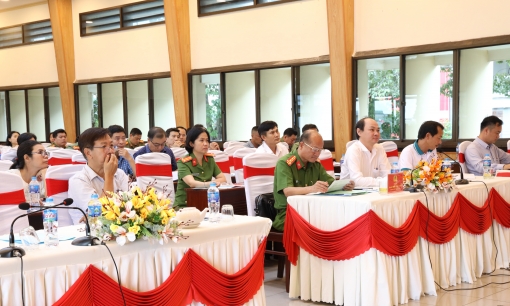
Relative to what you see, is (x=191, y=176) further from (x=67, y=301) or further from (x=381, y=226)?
(x=67, y=301)

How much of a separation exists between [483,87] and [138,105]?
26.2 ft

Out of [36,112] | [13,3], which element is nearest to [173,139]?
[36,112]

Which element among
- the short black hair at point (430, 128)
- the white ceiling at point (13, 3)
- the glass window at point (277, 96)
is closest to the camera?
the short black hair at point (430, 128)

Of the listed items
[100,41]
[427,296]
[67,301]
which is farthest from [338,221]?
[100,41]

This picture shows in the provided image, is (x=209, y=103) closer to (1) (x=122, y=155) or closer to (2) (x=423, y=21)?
(2) (x=423, y=21)

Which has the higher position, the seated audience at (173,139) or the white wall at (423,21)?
the white wall at (423,21)

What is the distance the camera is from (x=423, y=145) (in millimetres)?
6352

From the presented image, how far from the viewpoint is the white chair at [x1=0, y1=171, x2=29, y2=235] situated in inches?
149

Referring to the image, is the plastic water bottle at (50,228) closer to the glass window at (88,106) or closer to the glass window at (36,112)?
the glass window at (88,106)

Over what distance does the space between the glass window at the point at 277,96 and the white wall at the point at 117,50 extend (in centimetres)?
251

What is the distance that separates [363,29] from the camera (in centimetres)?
1070

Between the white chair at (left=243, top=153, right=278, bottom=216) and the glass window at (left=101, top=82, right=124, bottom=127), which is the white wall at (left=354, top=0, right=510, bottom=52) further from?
the glass window at (left=101, top=82, right=124, bottom=127)

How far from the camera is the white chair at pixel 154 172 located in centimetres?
631

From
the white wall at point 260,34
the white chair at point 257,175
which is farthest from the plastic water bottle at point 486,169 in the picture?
the white wall at point 260,34
